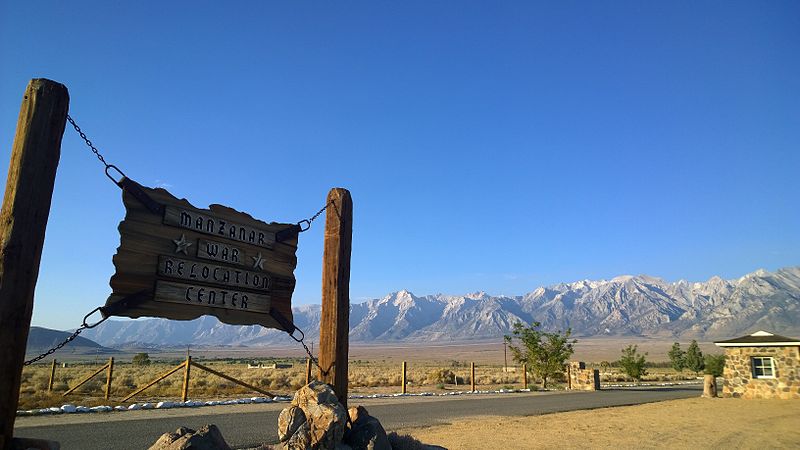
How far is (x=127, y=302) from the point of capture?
505 cm

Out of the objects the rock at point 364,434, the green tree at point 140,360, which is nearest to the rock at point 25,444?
the rock at point 364,434

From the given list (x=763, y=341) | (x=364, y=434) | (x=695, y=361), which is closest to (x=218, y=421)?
(x=364, y=434)

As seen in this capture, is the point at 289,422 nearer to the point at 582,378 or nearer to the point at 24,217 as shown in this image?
the point at 24,217

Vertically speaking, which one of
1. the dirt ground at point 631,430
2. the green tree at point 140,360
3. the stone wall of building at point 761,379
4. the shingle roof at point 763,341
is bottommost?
the green tree at point 140,360

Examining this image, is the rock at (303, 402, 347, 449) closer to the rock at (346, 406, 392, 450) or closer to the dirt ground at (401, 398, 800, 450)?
the rock at (346, 406, 392, 450)

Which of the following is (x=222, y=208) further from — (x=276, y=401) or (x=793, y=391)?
(x=793, y=391)

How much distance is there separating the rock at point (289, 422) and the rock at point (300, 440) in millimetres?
49

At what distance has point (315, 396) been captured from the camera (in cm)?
580

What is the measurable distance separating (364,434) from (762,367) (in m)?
23.1

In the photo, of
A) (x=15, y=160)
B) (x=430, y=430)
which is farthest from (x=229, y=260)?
(x=430, y=430)

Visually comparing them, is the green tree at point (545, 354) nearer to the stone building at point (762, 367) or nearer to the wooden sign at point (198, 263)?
the stone building at point (762, 367)

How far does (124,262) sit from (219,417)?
375 inches

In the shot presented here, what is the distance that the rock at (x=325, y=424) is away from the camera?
5441 millimetres

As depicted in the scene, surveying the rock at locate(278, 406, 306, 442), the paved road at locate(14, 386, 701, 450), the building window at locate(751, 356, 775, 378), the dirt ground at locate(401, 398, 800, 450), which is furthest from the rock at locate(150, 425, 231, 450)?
the building window at locate(751, 356, 775, 378)
